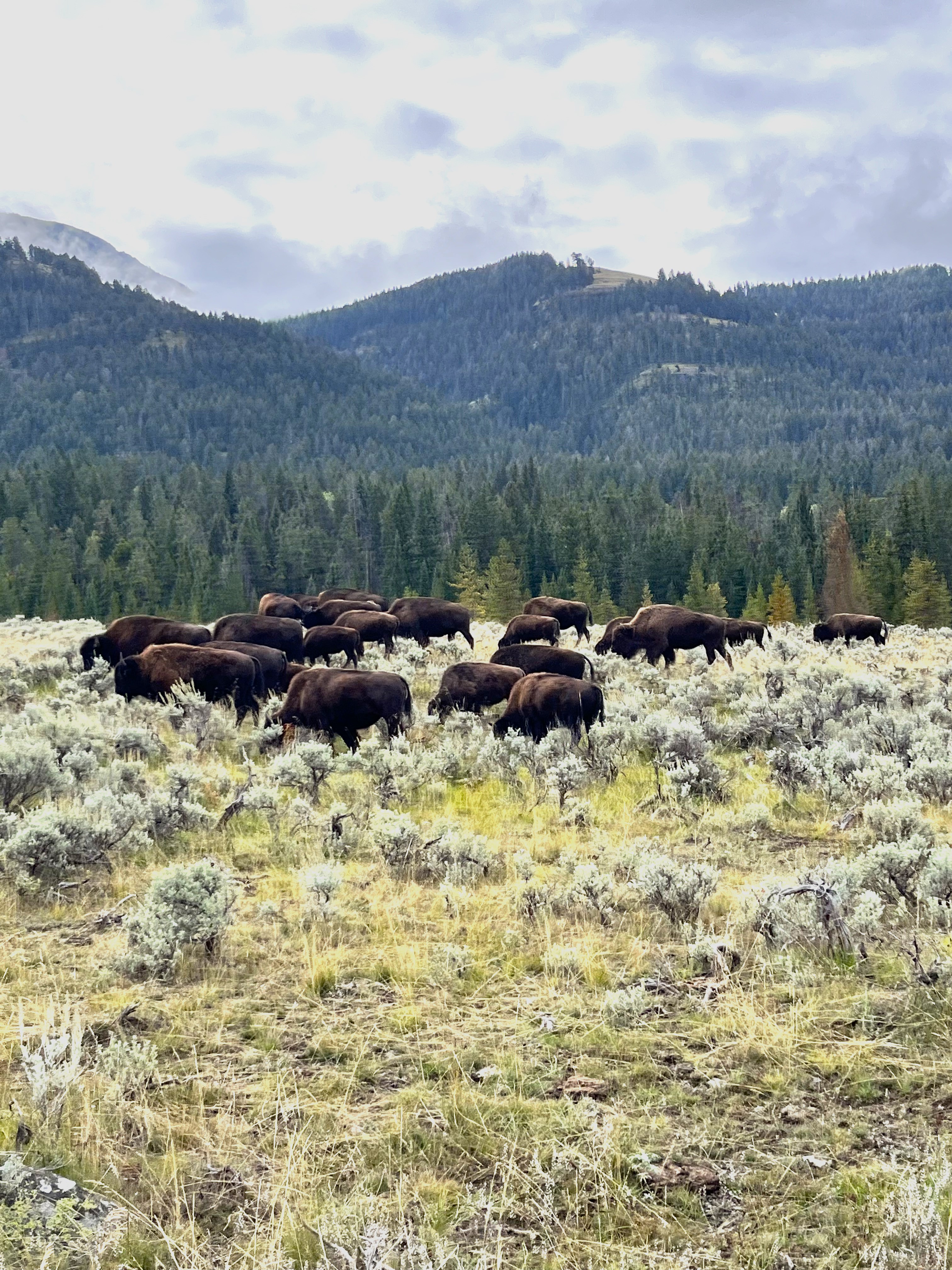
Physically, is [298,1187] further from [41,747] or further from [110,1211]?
[41,747]

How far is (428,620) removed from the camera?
3078 centimetres

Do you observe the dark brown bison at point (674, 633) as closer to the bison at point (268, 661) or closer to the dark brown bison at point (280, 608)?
the bison at point (268, 661)

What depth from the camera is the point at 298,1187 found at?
372 centimetres

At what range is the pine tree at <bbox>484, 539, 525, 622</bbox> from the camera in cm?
6419

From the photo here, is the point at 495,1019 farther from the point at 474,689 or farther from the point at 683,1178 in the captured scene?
the point at 474,689


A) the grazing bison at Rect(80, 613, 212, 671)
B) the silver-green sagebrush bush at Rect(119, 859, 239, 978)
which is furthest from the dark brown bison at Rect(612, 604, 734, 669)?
the silver-green sagebrush bush at Rect(119, 859, 239, 978)

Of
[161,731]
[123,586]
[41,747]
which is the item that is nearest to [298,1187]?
[41,747]

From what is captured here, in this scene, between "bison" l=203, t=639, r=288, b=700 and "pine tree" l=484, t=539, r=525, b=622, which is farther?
"pine tree" l=484, t=539, r=525, b=622

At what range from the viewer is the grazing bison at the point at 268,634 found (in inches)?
948

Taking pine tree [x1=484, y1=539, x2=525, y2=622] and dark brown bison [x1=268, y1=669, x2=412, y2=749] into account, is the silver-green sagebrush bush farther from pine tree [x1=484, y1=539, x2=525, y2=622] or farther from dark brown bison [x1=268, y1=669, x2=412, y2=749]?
pine tree [x1=484, y1=539, x2=525, y2=622]

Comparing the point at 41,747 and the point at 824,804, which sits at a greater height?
the point at 41,747

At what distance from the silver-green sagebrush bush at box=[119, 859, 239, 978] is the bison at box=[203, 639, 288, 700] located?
12.5 m

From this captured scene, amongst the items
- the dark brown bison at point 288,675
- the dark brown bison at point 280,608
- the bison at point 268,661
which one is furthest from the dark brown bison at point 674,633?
the dark brown bison at point 280,608

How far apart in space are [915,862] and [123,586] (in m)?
73.5
